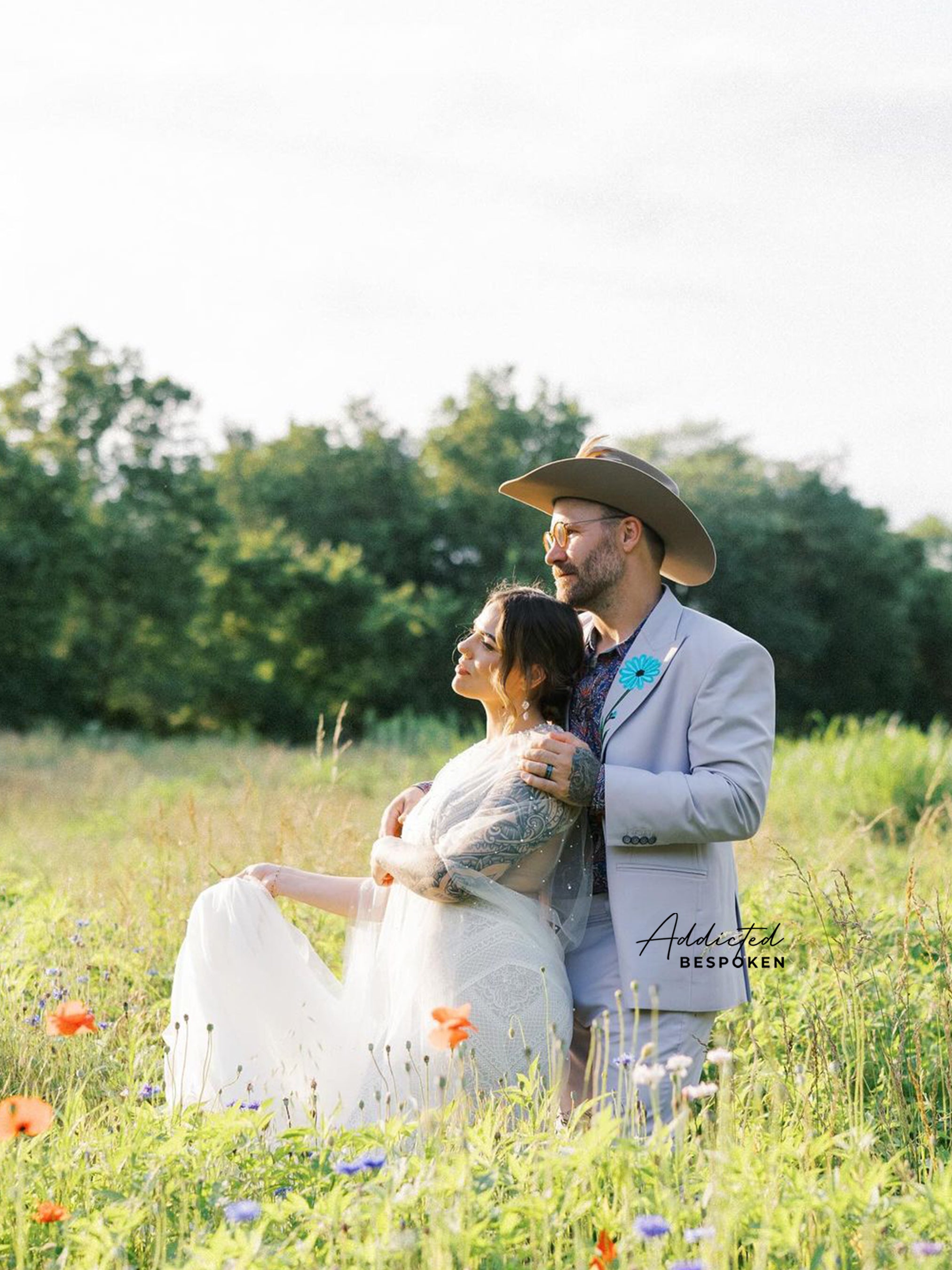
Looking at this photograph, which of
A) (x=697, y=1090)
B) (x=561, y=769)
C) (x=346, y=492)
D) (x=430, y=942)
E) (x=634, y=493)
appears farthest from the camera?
(x=346, y=492)

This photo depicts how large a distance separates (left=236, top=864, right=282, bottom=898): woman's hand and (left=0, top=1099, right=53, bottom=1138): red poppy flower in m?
1.74

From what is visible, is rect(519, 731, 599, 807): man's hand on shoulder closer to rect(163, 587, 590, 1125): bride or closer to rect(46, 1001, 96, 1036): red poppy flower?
rect(163, 587, 590, 1125): bride

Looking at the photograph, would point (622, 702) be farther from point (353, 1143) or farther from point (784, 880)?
point (784, 880)

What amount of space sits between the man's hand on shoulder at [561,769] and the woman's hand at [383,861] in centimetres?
49

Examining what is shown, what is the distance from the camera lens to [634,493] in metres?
3.96

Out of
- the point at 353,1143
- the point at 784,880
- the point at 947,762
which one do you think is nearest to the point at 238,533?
the point at 947,762

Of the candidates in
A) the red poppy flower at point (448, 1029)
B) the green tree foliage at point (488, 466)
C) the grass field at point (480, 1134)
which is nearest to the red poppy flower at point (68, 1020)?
the grass field at point (480, 1134)

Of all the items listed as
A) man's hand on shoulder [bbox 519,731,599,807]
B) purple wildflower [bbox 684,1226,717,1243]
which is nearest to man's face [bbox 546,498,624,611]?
man's hand on shoulder [bbox 519,731,599,807]

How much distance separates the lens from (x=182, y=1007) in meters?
3.78

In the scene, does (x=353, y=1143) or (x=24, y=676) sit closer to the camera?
(x=353, y=1143)

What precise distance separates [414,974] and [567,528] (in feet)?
4.70

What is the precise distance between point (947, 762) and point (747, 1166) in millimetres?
9830

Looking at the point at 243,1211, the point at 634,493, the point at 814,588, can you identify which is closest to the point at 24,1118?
the point at 243,1211

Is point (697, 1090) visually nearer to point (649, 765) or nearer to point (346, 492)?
point (649, 765)
